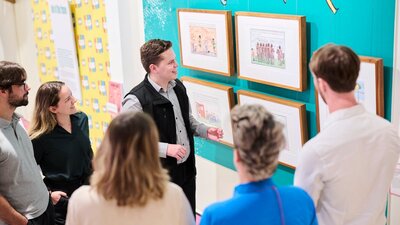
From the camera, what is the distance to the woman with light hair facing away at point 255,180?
155 cm

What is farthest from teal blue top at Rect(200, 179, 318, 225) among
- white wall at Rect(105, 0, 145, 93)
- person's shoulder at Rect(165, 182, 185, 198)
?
white wall at Rect(105, 0, 145, 93)

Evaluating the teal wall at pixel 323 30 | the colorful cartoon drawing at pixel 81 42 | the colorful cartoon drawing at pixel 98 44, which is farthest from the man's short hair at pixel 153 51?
the colorful cartoon drawing at pixel 81 42

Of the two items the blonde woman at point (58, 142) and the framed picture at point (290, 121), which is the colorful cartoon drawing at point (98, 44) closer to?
the blonde woman at point (58, 142)

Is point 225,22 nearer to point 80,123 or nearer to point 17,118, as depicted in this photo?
point 80,123

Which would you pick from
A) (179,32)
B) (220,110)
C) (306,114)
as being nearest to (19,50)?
(179,32)

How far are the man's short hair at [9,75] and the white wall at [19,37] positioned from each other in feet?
11.6

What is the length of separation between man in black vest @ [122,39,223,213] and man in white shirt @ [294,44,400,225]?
43.6 inches

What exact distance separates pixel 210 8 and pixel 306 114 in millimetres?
1078

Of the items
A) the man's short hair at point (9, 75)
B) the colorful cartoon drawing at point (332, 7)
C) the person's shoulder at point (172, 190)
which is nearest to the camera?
the person's shoulder at point (172, 190)

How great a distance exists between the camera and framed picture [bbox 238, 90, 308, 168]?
9.66ft

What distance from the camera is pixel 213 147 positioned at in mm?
3793

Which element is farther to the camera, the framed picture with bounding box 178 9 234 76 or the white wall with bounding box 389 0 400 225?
the framed picture with bounding box 178 9 234 76

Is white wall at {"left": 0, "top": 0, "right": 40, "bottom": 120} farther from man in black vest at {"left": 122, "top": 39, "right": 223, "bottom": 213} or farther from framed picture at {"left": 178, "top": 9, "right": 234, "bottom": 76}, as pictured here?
man in black vest at {"left": 122, "top": 39, "right": 223, "bottom": 213}

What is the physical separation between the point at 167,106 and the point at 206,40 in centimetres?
77
